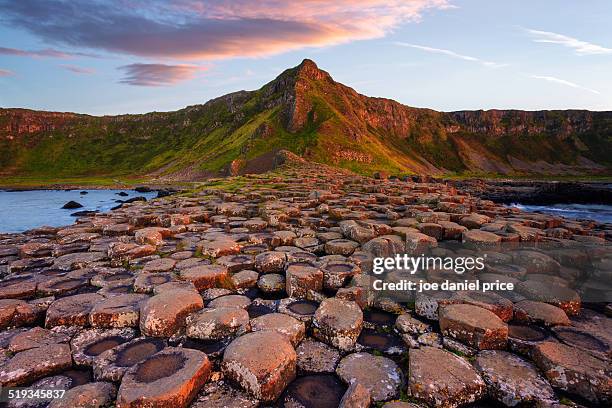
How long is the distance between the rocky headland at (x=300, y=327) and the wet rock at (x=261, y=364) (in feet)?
0.04

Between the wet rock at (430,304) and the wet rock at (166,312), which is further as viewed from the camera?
the wet rock at (430,304)

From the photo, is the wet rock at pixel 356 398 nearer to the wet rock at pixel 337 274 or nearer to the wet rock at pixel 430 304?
the wet rock at pixel 430 304

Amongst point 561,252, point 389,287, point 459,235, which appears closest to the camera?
point 389,287

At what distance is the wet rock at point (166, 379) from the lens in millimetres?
2453

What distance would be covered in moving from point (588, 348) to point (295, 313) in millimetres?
3066

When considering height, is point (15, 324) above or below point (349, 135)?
below

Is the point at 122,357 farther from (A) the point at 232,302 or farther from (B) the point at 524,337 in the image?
(B) the point at 524,337

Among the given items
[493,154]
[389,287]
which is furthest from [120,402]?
[493,154]

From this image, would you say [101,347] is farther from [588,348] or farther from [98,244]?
[588,348]

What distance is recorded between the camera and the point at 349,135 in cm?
8600

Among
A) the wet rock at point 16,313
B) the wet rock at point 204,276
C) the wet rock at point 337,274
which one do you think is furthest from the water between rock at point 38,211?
Answer: the wet rock at point 337,274

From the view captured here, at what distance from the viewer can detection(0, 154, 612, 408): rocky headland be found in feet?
8.96

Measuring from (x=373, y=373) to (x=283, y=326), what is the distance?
1.03 meters

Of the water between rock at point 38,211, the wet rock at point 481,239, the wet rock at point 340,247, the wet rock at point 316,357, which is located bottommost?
the water between rock at point 38,211
